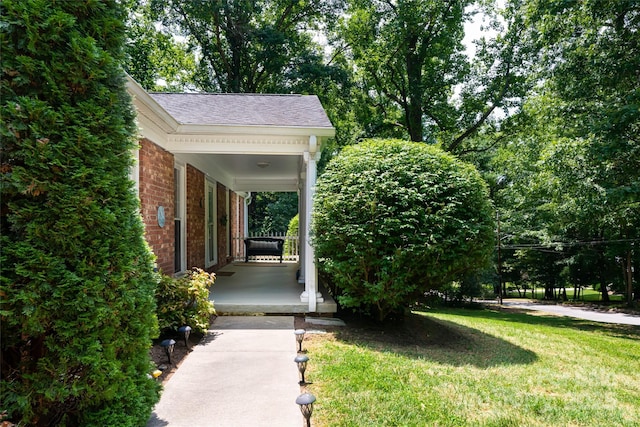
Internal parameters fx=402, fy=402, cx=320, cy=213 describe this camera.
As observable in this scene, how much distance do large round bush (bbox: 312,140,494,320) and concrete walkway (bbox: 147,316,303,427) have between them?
4.45 ft

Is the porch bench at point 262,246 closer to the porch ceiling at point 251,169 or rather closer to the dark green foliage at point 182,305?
the porch ceiling at point 251,169

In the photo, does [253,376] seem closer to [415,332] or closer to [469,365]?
[469,365]

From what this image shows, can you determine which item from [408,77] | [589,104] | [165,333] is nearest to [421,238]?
[165,333]

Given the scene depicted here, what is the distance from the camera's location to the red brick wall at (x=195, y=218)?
26.5ft

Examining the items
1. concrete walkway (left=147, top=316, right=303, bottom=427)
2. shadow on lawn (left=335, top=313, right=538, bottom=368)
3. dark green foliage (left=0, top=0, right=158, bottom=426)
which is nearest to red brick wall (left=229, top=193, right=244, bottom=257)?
shadow on lawn (left=335, top=313, right=538, bottom=368)

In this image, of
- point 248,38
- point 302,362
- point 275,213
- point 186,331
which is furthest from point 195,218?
point 275,213

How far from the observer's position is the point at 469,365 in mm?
4523

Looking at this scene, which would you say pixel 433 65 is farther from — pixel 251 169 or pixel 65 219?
pixel 65 219

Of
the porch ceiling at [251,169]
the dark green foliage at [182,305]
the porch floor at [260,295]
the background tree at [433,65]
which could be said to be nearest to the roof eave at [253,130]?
the porch ceiling at [251,169]

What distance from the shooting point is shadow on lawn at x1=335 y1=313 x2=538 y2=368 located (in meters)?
4.86

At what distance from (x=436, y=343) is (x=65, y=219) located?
4.98 metres

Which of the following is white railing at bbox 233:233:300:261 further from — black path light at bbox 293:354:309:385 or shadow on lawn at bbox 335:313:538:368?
black path light at bbox 293:354:309:385

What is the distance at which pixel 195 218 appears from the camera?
8.57 metres

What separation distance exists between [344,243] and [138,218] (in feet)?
10.7
